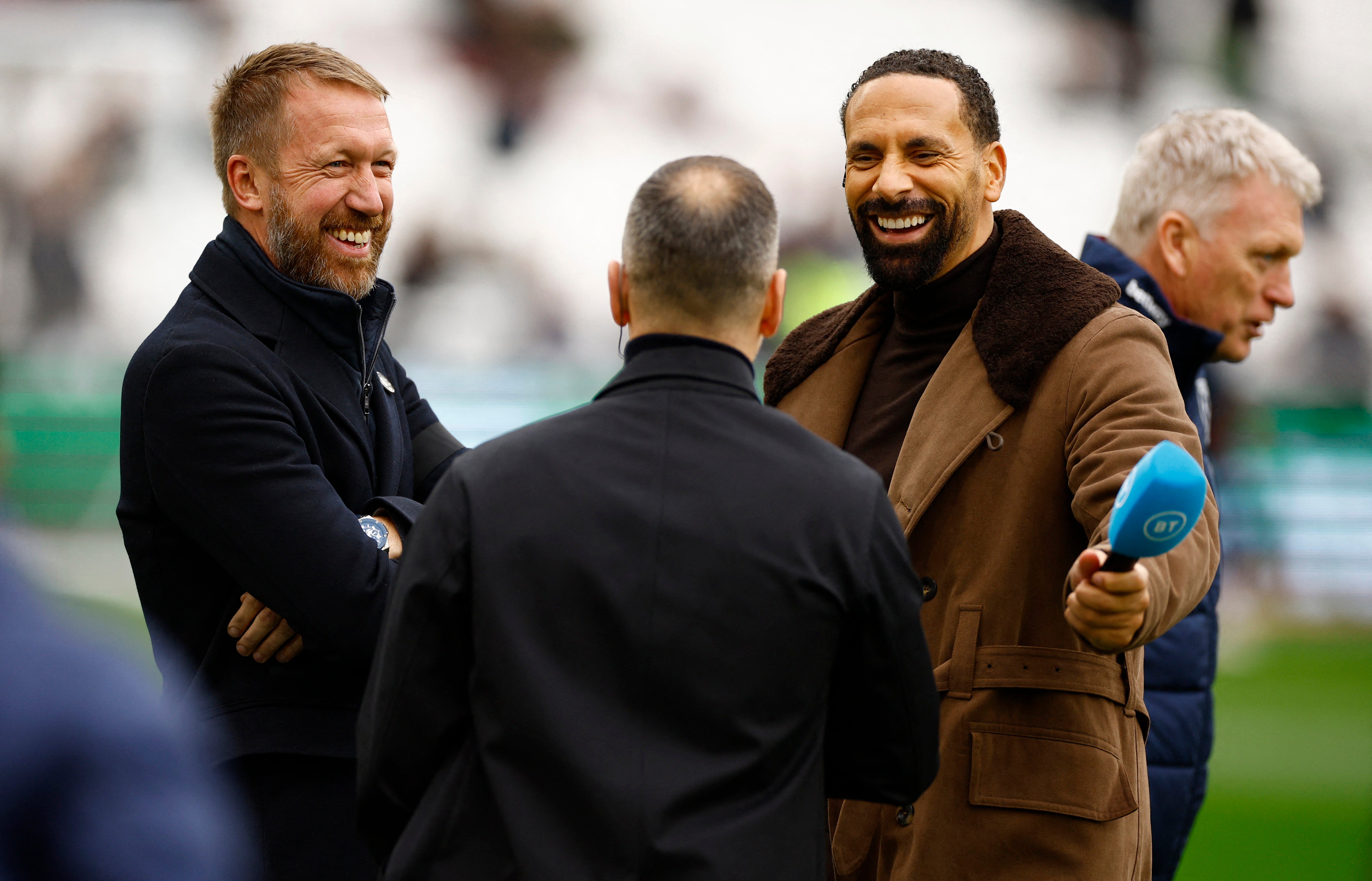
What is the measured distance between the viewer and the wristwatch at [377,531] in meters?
2.12

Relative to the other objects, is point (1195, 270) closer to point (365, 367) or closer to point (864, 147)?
point (864, 147)

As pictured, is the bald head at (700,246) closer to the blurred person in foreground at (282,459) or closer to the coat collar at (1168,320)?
the blurred person in foreground at (282,459)

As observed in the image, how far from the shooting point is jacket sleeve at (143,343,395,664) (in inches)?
78.5

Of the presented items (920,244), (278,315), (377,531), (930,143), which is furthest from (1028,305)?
(278,315)

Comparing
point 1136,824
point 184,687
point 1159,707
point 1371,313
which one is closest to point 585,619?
point 184,687

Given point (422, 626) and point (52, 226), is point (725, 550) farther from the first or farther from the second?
point (52, 226)

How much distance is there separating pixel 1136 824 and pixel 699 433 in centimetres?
105

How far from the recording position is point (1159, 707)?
2.91 m

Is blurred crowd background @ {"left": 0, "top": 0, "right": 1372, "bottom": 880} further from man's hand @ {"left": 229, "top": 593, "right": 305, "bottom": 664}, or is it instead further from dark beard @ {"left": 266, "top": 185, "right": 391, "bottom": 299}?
man's hand @ {"left": 229, "top": 593, "right": 305, "bottom": 664}

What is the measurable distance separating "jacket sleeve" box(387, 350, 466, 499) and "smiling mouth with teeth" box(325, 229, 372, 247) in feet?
0.85

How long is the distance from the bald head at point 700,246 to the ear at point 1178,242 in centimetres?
173

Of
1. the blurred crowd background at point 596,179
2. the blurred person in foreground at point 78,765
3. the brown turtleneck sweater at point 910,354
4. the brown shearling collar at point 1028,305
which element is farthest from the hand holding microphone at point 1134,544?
the blurred crowd background at point 596,179

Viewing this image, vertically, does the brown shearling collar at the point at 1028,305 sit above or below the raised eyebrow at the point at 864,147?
below

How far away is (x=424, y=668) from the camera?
159 centimetres
